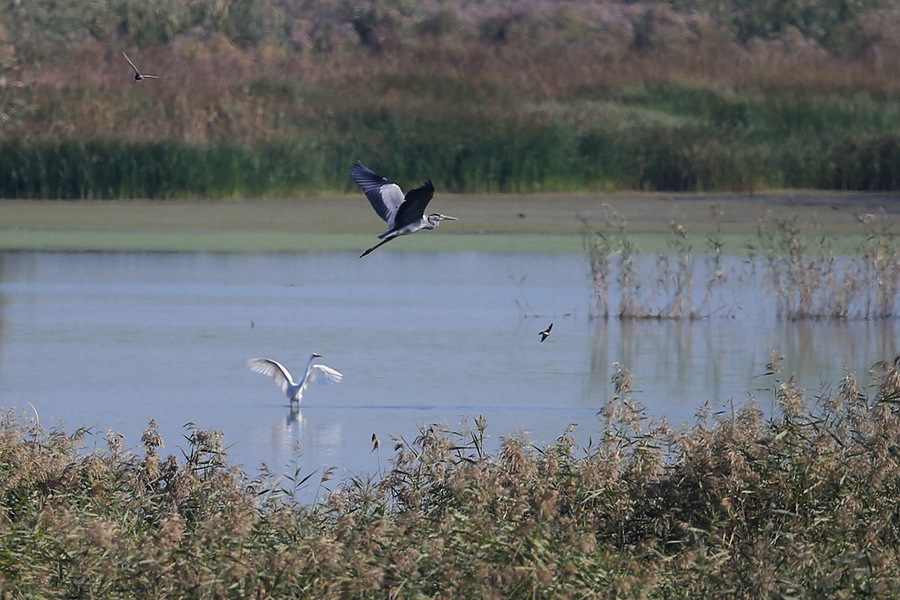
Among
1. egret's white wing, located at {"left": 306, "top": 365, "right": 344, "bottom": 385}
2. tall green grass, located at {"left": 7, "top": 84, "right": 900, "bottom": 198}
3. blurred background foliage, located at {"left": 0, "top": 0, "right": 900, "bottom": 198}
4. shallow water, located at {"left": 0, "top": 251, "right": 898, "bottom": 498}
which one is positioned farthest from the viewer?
blurred background foliage, located at {"left": 0, "top": 0, "right": 900, "bottom": 198}

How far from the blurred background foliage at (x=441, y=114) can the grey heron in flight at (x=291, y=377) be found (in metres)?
7.45

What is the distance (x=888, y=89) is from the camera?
16.4 metres

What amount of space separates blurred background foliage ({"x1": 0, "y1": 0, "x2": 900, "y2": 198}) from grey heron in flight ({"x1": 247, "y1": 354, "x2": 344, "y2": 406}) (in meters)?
7.45

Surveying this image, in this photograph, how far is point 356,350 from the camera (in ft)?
24.0

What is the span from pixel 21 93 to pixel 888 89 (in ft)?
27.2

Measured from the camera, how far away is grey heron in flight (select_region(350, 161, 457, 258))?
454 centimetres

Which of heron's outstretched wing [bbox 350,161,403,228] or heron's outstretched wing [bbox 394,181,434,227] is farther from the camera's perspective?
heron's outstretched wing [bbox 350,161,403,228]

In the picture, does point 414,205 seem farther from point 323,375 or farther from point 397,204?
point 323,375

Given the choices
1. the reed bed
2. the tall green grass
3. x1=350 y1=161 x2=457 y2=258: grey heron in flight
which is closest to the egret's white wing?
x1=350 y1=161 x2=457 y2=258: grey heron in flight

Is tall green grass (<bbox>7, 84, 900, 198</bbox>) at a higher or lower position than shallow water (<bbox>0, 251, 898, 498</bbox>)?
higher

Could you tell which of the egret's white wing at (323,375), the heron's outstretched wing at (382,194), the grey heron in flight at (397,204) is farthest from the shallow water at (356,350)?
the heron's outstretched wing at (382,194)

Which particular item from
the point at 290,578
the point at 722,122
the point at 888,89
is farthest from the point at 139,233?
the point at 290,578

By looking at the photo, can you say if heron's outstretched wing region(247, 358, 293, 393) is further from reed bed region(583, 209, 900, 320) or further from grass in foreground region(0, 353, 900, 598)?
reed bed region(583, 209, 900, 320)

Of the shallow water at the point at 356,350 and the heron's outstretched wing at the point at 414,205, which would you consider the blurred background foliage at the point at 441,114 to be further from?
the heron's outstretched wing at the point at 414,205
